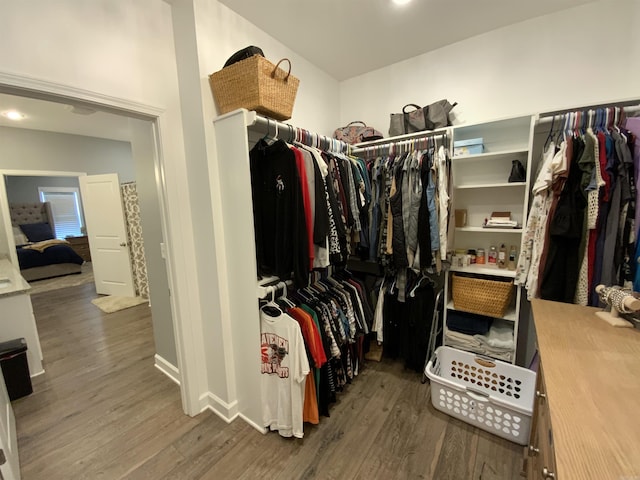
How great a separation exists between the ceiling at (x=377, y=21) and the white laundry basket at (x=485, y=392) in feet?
7.74

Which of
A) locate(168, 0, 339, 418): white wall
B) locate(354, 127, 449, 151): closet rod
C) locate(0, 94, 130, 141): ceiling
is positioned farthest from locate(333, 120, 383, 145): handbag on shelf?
locate(0, 94, 130, 141): ceiling

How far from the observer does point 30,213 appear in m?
6.92

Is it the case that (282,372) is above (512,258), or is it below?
below

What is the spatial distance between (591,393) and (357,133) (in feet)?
7.39

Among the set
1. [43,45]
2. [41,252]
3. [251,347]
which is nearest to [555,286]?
[251,347]

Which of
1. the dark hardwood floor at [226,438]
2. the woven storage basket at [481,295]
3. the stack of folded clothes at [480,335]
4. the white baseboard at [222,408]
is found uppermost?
the woven storage basket at [481,295]

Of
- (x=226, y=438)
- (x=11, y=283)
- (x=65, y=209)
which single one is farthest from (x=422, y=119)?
(x=65, y=209)

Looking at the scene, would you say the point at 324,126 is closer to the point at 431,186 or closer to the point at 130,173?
the point at 431,186

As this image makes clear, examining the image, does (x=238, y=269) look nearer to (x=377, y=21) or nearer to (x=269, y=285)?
(x=269, y=285)

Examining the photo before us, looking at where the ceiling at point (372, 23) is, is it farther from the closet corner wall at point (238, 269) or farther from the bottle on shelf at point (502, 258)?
the bottle on shelf at point (502, 258)

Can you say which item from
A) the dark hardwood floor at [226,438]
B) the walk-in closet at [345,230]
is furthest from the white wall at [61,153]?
the dark hardwood floor at [226,438]

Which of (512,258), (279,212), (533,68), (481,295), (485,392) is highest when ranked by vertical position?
(533,68)

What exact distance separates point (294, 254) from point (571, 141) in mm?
1728

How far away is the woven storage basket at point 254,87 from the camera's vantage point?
146cm
